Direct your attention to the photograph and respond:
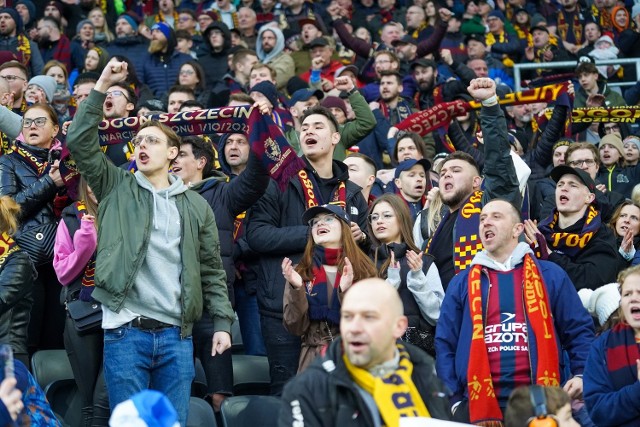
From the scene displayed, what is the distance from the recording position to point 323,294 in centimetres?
773

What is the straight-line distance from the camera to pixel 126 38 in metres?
15.4

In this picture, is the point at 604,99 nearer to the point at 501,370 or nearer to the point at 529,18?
the point at 529,18

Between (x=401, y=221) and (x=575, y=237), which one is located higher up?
(x=401, y=221)

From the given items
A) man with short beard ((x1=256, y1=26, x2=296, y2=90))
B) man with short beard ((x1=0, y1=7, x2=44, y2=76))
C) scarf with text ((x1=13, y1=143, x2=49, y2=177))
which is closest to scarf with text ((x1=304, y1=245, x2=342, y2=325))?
scarf with text ((x1=13, y1=143, x2=49, y2=177))

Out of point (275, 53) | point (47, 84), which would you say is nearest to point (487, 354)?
point (47, 84)

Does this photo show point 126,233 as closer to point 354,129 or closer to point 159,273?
point 159,273

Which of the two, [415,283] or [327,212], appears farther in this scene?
[327,212]

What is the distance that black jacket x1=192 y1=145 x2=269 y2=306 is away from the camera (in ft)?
27.1

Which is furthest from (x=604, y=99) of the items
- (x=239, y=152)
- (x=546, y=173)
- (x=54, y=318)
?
(x=54, y=318)

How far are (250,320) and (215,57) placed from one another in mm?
7010

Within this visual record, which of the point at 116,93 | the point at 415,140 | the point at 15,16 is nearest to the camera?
the point at 116,93

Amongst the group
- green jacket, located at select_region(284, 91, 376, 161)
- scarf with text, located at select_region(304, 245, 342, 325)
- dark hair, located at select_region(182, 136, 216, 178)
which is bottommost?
scarf with text, located at select_region(304, 245, 342, 325)

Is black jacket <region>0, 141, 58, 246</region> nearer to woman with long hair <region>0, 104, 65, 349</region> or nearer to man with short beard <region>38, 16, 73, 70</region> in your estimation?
woman with long hair <region>0, 104, 65, 349</region>

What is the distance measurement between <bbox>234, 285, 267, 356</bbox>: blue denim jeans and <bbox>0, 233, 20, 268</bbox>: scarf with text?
7.20 feet
